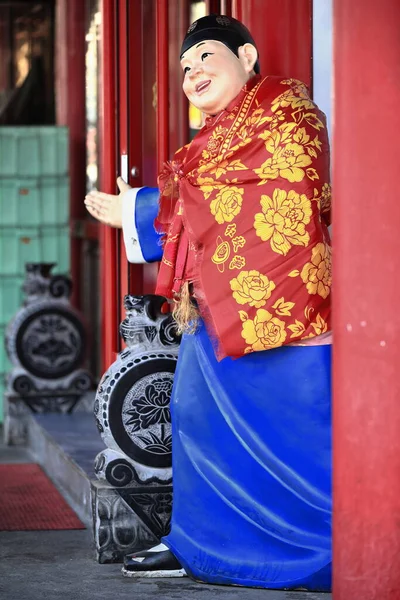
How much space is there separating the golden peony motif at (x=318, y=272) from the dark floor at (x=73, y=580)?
2.67 feet

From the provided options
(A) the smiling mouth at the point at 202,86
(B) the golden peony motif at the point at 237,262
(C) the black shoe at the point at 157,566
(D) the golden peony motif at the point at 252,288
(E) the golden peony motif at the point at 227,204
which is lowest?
(C) the black shoe at the point at 157,566

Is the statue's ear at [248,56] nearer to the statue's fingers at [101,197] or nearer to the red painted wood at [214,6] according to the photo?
the statue's fingers at [101,197]

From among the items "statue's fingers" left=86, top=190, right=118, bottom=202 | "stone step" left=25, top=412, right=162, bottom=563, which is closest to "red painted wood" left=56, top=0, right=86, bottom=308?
"stone step" left=25, top=412, right=162, bottom=563

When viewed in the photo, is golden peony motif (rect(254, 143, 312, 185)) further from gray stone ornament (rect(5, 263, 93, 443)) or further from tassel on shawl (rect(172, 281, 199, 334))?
gray stone ornament (rect(5, 263, 93, 443))

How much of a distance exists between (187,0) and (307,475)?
366 centimetres

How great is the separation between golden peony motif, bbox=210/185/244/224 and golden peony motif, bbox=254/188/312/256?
7cm

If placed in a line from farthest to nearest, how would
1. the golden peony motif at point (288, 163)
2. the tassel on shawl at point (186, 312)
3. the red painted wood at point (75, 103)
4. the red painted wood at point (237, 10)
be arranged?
the red painted wood at point (75, 103) < the red painted wood at point (237, 10) < the tassel on shawl at point (186, 312) < the golden peony motif at point (288, 163)

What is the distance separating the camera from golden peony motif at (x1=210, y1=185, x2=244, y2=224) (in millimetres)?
3514

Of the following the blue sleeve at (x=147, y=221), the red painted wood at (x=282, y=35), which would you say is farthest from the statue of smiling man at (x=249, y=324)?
the red painted wood at (x=282, y=35)

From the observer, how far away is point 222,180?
11.6 feet

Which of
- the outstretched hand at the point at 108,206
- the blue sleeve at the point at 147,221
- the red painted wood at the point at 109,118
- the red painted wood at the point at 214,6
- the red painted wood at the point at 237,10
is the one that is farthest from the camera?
the red painted wood at the point at 214,6

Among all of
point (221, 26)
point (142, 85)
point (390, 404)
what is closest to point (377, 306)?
point (390, 404)

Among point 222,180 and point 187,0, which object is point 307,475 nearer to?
point 222,180

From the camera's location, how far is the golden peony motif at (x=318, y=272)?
11.4 ft
